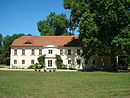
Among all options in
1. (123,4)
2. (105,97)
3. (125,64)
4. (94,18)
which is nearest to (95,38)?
(94,18)

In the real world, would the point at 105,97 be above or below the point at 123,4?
below

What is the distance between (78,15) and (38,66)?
659 inches

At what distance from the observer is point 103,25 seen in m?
32.9

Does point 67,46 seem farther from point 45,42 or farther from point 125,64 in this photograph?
point 125,64

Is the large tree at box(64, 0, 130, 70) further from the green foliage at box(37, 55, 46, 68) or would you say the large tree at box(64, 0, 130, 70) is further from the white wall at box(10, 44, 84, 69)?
the green foliage at box(37, 55, 46, 68)

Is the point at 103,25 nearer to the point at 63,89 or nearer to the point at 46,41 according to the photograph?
the point at 46,41

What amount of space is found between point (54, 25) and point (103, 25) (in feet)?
111

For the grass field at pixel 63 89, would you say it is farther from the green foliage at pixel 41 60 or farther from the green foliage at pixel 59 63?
the green foliage at pixel 41 60

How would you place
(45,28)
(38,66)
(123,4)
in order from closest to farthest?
(123,4)
(38,66)
(45,28)

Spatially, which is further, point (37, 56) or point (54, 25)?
point (54, 25)

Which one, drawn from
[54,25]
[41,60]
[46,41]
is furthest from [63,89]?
[54,25]

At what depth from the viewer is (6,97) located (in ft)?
→ 29.4

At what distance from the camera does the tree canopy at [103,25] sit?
30.3m

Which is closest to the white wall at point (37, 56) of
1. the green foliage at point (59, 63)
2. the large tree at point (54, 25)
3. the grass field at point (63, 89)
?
the green foliage at point (59, 63)
